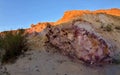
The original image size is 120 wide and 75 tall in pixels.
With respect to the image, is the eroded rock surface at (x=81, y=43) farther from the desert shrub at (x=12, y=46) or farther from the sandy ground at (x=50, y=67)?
the desert shrub at (x=12, y=46)

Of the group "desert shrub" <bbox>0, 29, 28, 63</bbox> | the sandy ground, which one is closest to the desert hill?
the sandy ground

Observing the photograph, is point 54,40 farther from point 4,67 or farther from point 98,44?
point 4,67

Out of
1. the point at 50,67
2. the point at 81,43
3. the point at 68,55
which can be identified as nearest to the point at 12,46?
the point at 50,67

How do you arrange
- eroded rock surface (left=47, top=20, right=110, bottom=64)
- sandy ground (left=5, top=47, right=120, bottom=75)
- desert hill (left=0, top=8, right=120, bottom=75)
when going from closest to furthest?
sandy ground (left=5, top=47, right=120, bottom=75), desert hill (left=0, top=8, right=120, bottom=75), eroded rock surface (left=47, top=20, right=110, bottom=64)

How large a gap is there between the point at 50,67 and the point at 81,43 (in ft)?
5.72

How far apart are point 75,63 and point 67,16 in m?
18.3

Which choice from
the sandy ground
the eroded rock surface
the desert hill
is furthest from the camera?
the eroded rock surface

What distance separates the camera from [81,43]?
1173 centimetres

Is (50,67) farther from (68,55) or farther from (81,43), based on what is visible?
(81,43)

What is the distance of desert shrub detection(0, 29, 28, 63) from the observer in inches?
453

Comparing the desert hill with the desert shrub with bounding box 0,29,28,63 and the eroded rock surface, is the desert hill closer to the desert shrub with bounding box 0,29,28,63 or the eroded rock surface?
the eroded rock surface

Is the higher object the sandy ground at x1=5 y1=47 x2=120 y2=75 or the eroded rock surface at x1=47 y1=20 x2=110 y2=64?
the eroded rock surface at x1=47 y1=20 x2=110 y2=64

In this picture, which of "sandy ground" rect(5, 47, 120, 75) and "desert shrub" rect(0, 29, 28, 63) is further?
"desert shrub" rect(0, 29, 28, 63)

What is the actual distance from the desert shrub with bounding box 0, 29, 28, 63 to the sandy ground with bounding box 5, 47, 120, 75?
0.33m
